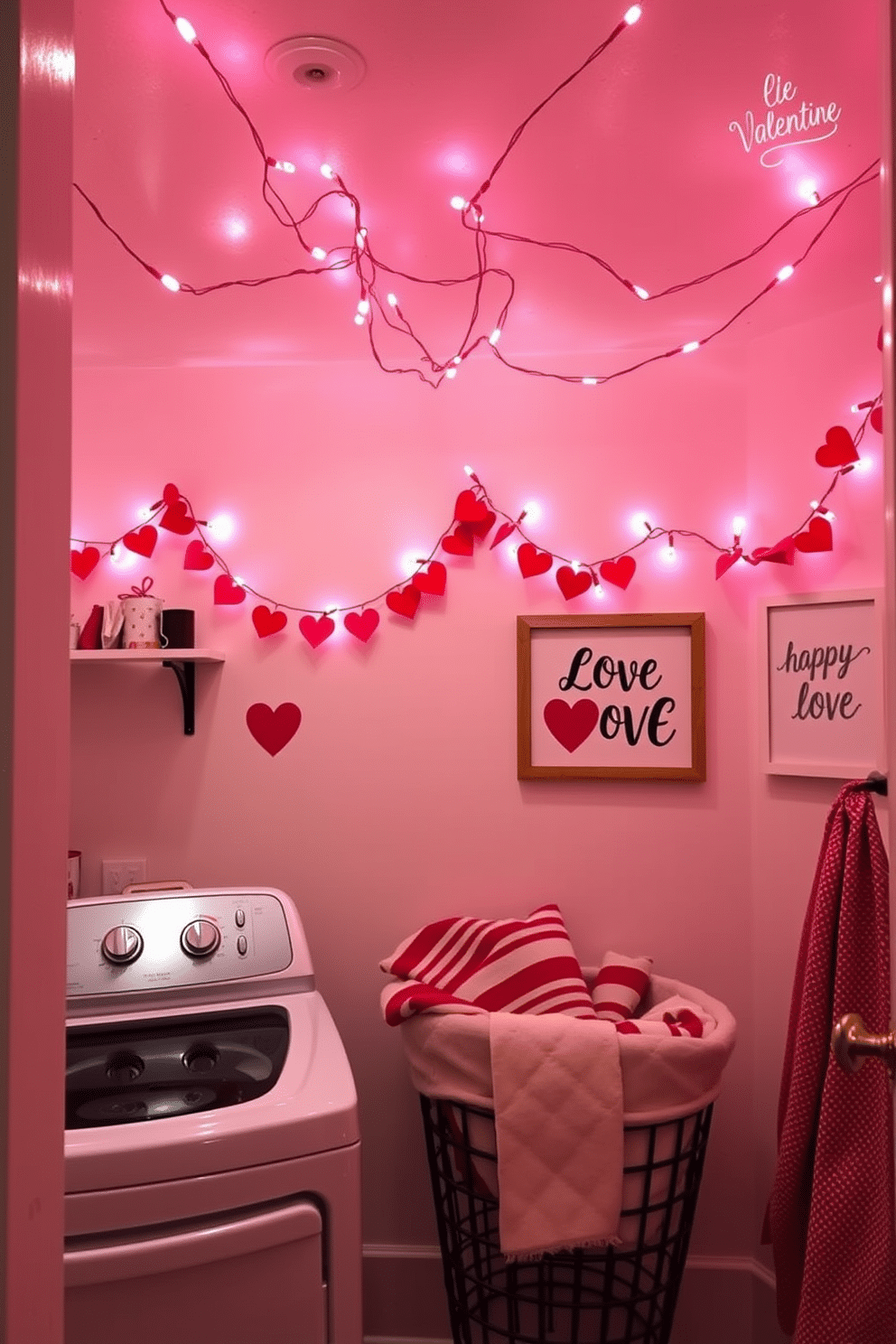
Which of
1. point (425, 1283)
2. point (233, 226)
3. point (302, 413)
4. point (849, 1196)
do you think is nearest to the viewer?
point (849, 1196)

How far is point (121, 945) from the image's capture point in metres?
1.87

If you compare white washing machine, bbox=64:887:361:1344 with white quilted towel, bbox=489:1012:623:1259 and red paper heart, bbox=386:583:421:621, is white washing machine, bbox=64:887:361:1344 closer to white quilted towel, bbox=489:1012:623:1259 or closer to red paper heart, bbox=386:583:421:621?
white quilted towel, bbox=489:1012:623:1259

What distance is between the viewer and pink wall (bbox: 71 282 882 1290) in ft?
7.41

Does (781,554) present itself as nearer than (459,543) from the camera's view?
Yes

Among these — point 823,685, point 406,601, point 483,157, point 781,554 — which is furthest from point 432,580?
point 483,157

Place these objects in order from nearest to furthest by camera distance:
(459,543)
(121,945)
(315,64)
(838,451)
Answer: (315,64) < (121,945) < (838,451) < (459,543)

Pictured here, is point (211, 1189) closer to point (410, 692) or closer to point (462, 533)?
point (410, 692)

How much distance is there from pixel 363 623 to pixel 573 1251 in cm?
135

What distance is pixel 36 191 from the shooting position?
2.10 ft

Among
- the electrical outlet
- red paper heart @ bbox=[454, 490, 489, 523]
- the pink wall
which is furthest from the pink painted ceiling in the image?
the electrical outlet

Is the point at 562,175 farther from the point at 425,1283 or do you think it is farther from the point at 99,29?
the point at 425,1283

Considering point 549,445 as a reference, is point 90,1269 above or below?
below

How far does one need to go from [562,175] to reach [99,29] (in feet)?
2.26

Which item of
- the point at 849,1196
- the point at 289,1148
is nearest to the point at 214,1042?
the point at 289,1148
